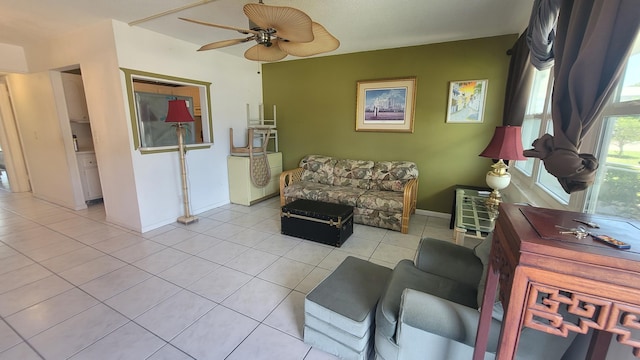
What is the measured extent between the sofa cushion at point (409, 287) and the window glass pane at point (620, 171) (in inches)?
34.9

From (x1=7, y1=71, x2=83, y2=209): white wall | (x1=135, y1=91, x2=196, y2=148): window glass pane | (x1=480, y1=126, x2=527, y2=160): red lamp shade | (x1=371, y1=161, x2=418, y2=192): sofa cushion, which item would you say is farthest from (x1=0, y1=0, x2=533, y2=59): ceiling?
(x1=371, y1=161, x2=418, y2=192): sofa cushion

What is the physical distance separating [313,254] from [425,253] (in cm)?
141

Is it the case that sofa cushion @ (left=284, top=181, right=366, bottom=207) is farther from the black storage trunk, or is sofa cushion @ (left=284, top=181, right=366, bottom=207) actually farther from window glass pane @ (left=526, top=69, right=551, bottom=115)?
window glass pane @ (left=526, top=69, right=551, bottom=115)

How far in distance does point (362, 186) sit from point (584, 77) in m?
3.19

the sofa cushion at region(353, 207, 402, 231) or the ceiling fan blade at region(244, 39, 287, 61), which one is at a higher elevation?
the ceiling fan blade at region(244, 39, 287, 61)

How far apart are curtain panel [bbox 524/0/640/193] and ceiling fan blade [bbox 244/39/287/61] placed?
1980mm

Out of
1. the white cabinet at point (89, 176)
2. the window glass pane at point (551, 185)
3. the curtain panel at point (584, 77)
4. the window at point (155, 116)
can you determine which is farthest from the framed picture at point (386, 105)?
the white cabinet at point (89, 176)

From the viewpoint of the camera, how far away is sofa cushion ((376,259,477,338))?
136 cm

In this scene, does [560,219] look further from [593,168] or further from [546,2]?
[546,2]

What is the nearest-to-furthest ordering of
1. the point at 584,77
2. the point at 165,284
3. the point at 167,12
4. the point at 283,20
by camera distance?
the point at 584,77 < the point at 283,20 < the point at 165,284 < the point at 167,12

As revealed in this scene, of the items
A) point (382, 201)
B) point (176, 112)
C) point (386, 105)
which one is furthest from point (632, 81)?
point (176, 112)

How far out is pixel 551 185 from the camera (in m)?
2.23

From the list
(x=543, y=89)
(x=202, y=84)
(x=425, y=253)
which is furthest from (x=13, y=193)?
(x=543, y=89)

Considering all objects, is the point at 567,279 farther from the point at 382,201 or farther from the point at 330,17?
the point at 330,17
